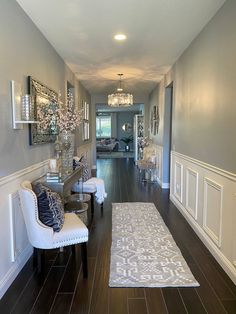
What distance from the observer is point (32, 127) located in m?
3.00

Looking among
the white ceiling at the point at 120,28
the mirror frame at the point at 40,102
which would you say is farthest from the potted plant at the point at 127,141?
the mirror frame at the point at 40,102

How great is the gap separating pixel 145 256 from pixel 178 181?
2.16 m

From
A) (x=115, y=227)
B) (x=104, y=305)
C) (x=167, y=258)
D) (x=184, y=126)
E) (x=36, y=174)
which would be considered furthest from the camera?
(x=184, y=126)

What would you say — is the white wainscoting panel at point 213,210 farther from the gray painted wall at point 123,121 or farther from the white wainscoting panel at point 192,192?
the gray painted wall at point 123,121

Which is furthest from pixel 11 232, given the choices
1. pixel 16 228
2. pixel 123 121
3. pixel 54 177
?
pixel 123 121

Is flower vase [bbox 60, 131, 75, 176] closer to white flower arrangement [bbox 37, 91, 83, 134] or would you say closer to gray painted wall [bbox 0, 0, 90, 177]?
white flower arrangement [bbox 37, 91, 83, 134]

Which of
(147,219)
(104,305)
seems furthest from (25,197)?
(147,219)

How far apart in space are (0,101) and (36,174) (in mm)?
1181

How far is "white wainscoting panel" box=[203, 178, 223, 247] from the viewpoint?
9.23 ft

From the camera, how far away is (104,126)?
1891 centimetres

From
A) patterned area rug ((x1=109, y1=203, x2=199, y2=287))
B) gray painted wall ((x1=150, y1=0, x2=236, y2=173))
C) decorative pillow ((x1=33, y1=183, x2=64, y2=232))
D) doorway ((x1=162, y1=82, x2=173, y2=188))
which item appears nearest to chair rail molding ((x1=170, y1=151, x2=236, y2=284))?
gray painted wall ((x1=150, y1=0, x2=236, y2=173))

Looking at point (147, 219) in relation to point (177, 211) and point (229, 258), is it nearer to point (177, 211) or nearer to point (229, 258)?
point (177, 211)

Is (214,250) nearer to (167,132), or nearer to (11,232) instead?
(11,232)

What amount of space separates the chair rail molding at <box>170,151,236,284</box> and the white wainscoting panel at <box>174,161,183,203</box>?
0.03m
